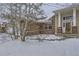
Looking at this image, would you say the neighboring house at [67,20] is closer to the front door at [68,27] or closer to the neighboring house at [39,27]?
the front door at [68,27]

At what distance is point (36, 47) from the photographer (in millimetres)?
3193

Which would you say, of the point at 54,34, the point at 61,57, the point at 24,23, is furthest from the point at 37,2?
the point at 61,57

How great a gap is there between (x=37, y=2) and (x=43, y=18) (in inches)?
12.1

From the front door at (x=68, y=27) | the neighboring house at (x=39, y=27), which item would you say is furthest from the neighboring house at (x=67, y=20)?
the neighboring house at (x=39, y=27)

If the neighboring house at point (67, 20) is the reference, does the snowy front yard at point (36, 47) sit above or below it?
below

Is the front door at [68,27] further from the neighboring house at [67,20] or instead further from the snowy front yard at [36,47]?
the snowy front yard at [36,47]

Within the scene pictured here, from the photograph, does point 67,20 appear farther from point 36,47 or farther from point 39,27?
point 36,47

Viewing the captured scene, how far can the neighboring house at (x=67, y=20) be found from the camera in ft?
10.2

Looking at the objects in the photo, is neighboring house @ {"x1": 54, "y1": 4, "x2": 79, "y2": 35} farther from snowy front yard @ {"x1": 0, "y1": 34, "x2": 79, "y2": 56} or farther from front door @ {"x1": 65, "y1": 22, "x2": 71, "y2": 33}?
snowy front yard @ {"x1": 0, "y1": 34, "x2": 79, "y2": 56}

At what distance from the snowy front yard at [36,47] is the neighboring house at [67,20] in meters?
0.20

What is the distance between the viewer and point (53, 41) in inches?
125

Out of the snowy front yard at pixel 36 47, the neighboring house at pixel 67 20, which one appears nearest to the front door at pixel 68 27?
the neighboring house at pixel 67 20

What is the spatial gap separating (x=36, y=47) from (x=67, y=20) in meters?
0.74

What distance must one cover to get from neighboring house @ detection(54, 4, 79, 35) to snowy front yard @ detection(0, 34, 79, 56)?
0.65ft
